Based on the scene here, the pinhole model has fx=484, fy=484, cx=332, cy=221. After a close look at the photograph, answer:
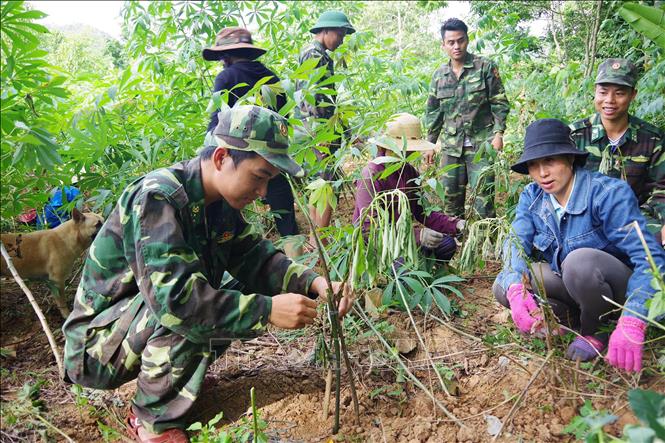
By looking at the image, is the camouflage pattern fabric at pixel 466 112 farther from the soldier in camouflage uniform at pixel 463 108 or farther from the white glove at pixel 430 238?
the white glove at pixel 430 238

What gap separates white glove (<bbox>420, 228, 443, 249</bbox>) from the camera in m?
2.88

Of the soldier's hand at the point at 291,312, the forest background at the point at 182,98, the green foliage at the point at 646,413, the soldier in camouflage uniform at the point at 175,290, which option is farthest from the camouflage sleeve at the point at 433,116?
the green foliage at the point at 646,413

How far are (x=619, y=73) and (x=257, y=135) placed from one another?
222 centimetres

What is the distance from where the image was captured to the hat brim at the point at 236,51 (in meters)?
3.30

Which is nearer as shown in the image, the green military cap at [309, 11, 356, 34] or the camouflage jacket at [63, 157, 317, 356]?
the camouflage jacket at [63, 157, 317, 356]

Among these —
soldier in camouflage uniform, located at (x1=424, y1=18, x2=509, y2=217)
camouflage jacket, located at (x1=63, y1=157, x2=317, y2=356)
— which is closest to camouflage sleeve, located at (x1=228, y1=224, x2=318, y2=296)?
camouflage jacket, located at (x1=63, y1=157, x2=317, y2=356)

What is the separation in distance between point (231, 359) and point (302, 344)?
15.0 inches

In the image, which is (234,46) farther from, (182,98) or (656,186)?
(656,186)

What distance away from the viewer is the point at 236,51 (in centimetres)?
336

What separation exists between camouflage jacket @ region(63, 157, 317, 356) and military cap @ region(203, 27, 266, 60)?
163 centimetres

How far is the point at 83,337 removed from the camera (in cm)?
195

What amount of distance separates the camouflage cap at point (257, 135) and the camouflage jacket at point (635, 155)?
6.26 feet

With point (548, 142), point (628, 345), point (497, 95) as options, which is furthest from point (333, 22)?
point (628, 345)

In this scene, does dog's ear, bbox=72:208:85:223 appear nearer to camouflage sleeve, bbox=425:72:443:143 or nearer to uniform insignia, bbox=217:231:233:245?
uniform insignia, bbox=217:231:233:245
